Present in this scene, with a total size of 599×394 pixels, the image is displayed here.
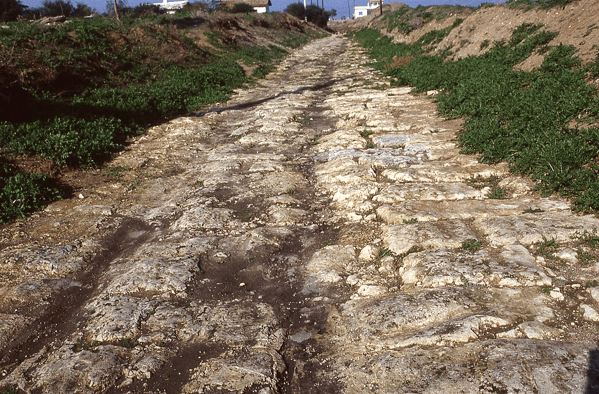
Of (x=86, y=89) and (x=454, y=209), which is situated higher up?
(x=86, y=89)

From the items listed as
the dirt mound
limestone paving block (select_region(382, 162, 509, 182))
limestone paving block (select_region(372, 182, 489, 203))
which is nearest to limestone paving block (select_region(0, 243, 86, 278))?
limestone paving block (select_region(372, 182, 489, 203))

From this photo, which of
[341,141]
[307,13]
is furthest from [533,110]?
[307,13]

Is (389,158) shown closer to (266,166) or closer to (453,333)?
(266,166)

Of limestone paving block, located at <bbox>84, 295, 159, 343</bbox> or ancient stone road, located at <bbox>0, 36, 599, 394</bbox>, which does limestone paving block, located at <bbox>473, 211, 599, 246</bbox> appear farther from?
limestone paving block, located at <bbox>84, 295, 159, 343</bbox>

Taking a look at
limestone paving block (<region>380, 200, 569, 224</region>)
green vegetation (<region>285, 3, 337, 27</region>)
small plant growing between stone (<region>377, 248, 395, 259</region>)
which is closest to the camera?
small plant growing between stone (<region>377, 248, 395, 259</region>)

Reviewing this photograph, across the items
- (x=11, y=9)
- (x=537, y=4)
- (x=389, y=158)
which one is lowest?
(x=389, y=158)

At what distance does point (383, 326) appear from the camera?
314cm

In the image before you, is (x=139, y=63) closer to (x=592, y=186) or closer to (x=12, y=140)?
(x=12, y=140)

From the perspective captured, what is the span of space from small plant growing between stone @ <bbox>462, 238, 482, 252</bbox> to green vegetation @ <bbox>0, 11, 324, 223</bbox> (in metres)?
5.22

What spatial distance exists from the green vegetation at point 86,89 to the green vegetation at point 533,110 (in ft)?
20.4

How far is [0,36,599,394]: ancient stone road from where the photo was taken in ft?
9.09

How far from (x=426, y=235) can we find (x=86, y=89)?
362 inches

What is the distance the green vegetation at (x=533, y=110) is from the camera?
4828 millimetres

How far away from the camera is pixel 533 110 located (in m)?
6.34
